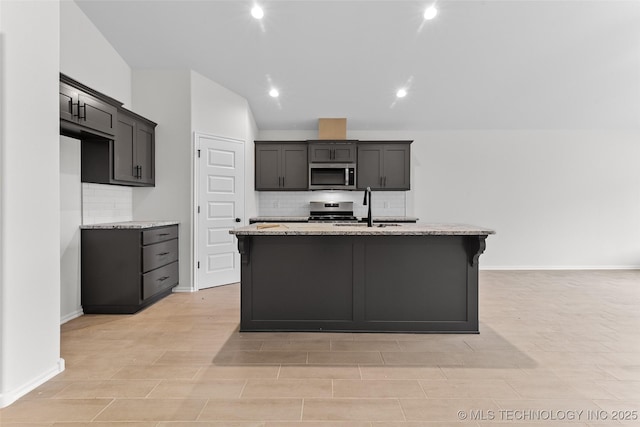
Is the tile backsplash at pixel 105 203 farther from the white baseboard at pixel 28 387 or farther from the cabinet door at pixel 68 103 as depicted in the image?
the white baseboard at pixel 28 387

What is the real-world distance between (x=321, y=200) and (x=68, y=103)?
13.6ft

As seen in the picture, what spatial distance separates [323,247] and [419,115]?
3.82 meters

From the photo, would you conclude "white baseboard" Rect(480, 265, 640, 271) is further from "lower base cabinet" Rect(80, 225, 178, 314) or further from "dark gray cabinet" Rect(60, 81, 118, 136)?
"dark gray cabinet" Rect(60, 81, 118, 136)

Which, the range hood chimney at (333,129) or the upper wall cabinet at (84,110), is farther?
the range hood chimney at (333,129)

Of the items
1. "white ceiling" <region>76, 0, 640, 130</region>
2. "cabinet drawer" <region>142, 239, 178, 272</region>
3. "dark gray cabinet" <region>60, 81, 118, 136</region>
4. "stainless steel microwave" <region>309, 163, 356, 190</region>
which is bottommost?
"cabinet drawer" <region>142, 239, 178, 272</region>

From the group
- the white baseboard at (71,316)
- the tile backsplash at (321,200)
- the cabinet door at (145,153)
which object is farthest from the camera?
the tile backsplash at (321,200)

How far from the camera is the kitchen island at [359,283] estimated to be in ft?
10.4

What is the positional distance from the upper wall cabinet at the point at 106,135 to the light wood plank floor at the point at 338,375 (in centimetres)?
159

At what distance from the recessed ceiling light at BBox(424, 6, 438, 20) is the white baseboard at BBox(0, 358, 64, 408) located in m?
4.67

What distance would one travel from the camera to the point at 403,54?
4.61 meters

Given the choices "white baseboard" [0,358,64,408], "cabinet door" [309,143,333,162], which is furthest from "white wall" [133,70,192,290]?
"white baseboard" [0,358,64,408]

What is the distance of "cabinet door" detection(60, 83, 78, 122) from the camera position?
120 inches

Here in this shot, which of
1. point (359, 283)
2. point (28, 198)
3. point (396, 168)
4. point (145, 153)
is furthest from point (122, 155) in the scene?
point (396, 168)

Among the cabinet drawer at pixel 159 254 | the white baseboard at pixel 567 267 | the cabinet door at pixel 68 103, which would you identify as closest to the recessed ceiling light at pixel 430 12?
the cabinet door at pixel 68 103
